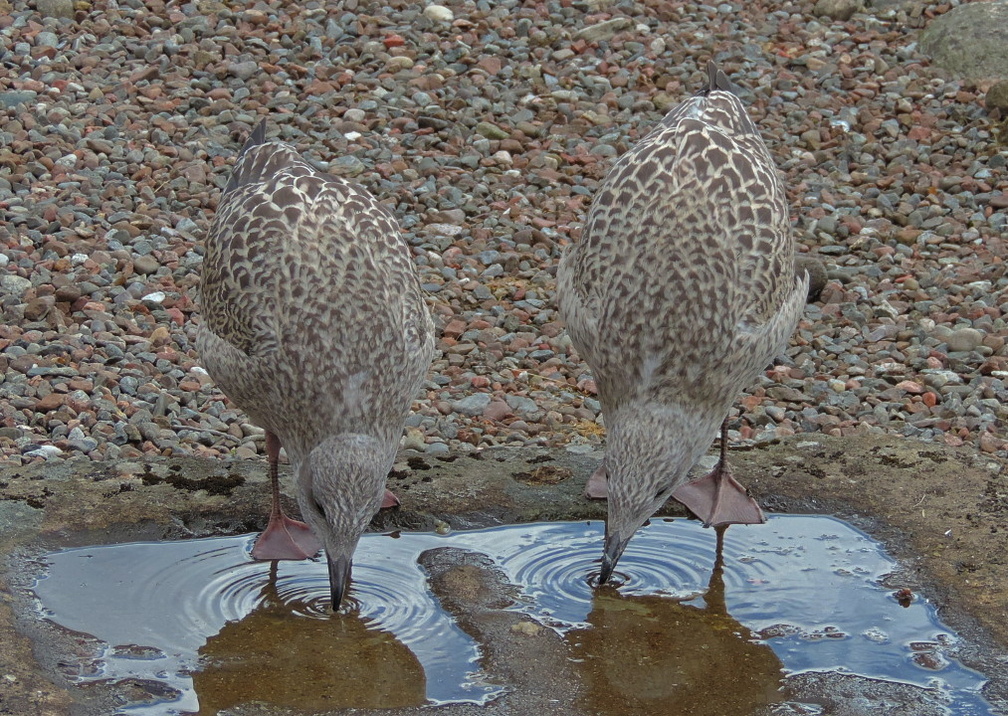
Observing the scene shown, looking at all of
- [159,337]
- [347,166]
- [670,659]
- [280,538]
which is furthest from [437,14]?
[670,659]

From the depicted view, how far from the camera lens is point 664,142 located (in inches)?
268

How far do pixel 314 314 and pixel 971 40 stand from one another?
29.7ft

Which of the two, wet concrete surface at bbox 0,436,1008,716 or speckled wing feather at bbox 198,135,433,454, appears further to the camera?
speckled wing feather at bbox 198,135,433,454

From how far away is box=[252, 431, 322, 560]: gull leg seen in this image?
6293 mm

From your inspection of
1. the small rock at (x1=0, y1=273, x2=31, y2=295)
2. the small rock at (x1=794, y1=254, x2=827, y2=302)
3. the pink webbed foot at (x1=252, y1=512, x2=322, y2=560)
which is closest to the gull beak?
the pink webbed foot at (x1=252, y1=512, x2=322, y2=560)

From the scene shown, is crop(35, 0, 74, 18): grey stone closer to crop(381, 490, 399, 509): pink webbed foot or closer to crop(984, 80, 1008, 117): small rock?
crop(381, 490, 399, 509): pink webbed foot

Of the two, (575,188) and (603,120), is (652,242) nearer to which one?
(575,188)

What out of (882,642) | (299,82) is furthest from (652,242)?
(299,82)

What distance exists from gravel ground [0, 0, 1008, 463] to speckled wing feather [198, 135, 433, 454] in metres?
1.30

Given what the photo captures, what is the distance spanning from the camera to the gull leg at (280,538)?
629 cm

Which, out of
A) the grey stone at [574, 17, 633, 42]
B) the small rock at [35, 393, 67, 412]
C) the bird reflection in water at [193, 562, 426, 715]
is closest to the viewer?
the bird reflection in water at [193, 562, 426, 715]

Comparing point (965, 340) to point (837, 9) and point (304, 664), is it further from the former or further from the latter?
point (837, 9)

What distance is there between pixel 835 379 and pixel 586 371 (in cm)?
155

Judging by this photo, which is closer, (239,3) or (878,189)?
(878,189)
